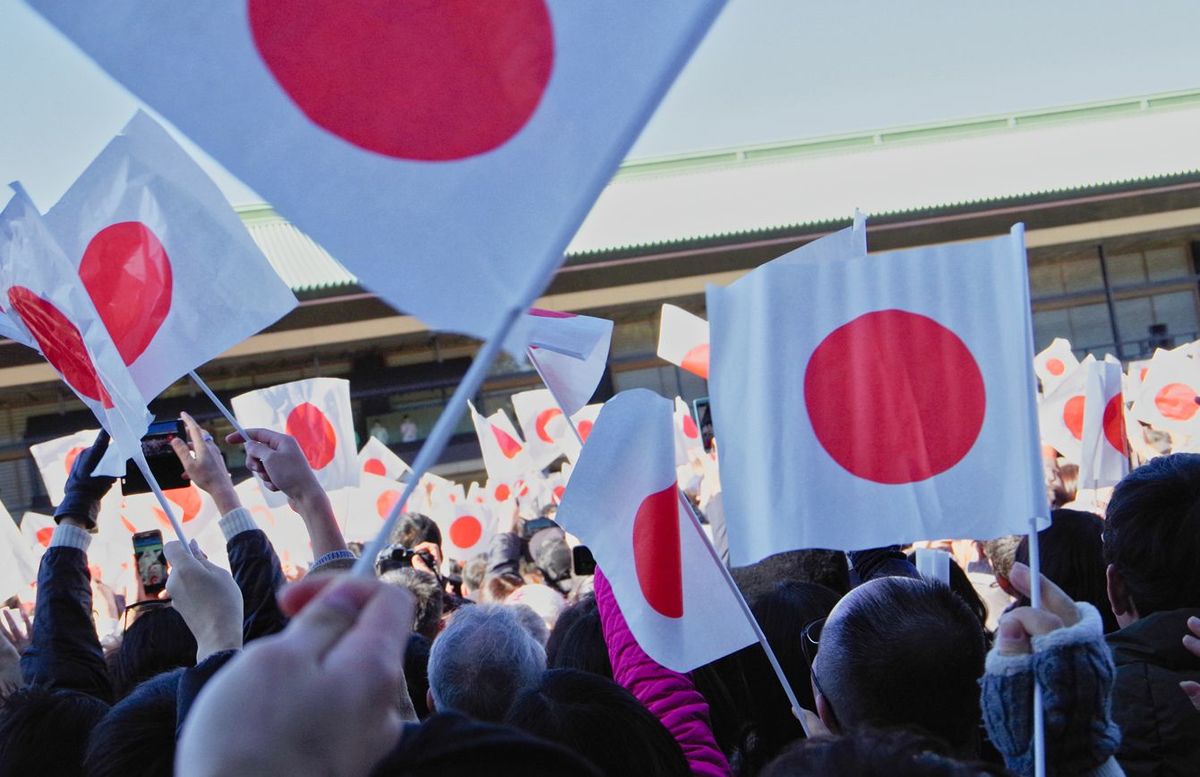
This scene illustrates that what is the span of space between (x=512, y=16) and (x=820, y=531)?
104cm

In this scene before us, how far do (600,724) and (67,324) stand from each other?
1.30 m

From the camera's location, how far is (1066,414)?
19.7 ft

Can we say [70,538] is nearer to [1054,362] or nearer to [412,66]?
[412,66]

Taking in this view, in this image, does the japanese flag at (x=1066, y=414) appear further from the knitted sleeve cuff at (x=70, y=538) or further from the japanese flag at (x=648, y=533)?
the knitted sleeve cuff at (x=70, y=538)

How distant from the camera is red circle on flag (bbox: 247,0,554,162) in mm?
915

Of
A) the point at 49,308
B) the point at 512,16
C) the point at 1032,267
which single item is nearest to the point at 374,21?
the point at 512,16

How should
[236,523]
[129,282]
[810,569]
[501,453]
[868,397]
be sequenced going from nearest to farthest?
1. [868,397]
2. [236,523]
3. [129,282]
4. [810,569]
5. [501,453]

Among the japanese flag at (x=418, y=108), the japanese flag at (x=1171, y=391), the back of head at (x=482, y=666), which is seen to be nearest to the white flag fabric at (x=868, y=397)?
the back of head at (x=482, y=666)

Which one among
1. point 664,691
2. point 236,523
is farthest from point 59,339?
point 664,691

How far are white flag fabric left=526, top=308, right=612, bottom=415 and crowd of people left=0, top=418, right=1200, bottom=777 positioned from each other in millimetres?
497

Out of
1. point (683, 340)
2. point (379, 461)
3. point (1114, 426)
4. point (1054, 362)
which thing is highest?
point (1054, 362)

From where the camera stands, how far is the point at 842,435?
5.96 feet

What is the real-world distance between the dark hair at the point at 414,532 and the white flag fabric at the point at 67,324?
248 cm

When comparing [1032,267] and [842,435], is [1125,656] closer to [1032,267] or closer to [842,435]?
[842,435]
